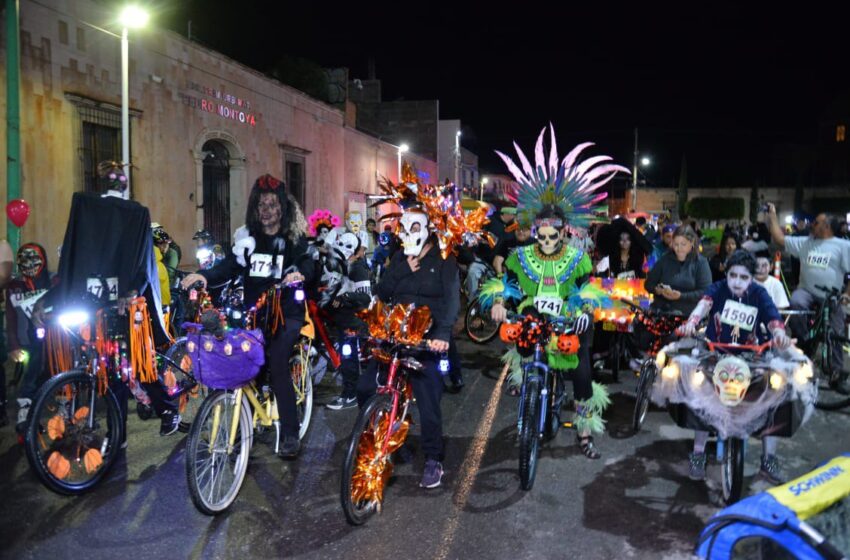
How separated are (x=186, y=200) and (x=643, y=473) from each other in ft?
41.2

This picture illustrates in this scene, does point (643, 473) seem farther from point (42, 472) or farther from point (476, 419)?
point (42, 472)

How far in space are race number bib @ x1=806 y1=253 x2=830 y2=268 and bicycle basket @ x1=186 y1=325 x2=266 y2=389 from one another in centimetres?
641

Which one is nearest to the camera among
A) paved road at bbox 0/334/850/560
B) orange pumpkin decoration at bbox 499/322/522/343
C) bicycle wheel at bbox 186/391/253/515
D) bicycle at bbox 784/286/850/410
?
paved road at bbox 0/334/850/560

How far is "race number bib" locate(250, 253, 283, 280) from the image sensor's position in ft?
17.5

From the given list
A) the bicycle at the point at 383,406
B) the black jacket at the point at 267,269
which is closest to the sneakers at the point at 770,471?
the bicycle at the point at 383,406

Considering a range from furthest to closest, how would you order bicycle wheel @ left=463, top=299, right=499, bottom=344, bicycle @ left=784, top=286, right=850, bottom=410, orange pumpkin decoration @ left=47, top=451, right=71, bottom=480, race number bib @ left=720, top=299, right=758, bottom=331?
1. bicycle wheel @ left=463, top=299, right=499, bottom=344
2. bicycle @ left=784, top=286, right=850, bottom=410
3. race number bib @ left=720, top=299, right=758, bottom=331
4. orange pumpkin decoration @ left=47, top=451, right=71, bottom=480

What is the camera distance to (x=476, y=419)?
266 inches

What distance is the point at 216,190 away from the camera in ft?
55.2

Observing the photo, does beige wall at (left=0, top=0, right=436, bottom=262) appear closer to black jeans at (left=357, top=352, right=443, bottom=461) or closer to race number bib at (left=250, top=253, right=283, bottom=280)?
race number bib at (left=250, top=253, right=283, bottom=280)

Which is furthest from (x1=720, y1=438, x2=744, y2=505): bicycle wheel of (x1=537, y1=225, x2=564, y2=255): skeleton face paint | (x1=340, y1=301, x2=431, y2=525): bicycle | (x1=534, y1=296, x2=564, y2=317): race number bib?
(x1=340, y1=301, x2=431, y2=525): bicycle

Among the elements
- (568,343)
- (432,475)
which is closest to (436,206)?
(568,343)

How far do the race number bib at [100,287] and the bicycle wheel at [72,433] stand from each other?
66cm

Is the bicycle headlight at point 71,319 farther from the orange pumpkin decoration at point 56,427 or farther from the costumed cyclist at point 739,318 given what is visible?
the costumed cyclist at point 739,318

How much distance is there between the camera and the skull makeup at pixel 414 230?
4961 mm
